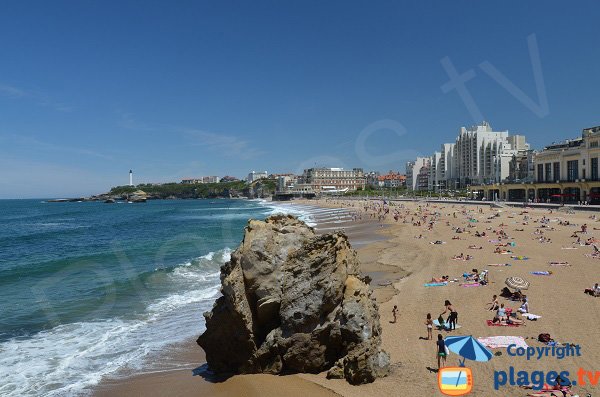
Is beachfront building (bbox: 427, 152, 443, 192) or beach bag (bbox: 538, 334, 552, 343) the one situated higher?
beachfront building (bbox: 427, 152, 443, 192)

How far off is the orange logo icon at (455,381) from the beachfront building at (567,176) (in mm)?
57858

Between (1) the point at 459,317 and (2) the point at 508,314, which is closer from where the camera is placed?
(2) the point at 508,314

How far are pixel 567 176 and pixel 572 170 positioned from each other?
1305 millimetres

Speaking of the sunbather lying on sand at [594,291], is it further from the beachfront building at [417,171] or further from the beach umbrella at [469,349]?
the beachfront building at [417,171]

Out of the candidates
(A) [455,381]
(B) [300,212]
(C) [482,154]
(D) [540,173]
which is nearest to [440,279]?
(A) [455,381]

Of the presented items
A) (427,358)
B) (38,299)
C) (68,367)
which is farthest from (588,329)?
(38,299)

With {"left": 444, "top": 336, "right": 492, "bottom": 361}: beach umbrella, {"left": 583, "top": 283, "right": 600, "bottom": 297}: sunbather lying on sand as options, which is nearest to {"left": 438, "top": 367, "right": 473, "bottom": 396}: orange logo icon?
{"left": 444, "top": 336, "right": 492, "bottom": 361}: beach umbrella

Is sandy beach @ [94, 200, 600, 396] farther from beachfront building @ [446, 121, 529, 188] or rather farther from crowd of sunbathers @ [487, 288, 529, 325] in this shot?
beachfront building @ [446, 121, 529, 188]

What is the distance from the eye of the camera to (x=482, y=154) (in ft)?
416

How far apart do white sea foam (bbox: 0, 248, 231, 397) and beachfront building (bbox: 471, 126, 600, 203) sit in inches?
2306

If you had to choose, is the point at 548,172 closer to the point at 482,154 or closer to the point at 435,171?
the point at 482,154

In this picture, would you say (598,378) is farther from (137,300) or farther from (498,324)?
A: (137,300)

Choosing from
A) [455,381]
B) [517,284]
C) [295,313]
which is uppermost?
[295,313]

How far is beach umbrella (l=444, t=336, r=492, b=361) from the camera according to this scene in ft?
28.2
